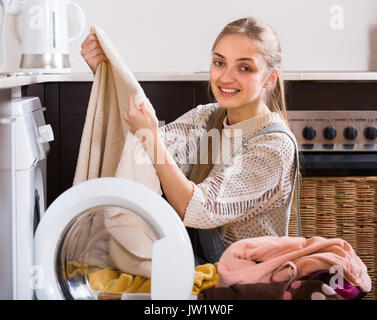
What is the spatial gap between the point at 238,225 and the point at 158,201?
0.39 metres

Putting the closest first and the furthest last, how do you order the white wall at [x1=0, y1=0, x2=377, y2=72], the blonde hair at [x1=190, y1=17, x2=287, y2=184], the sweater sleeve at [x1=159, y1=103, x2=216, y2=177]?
the blonde hair at [x1=190, y1=17, x2=287, y2=184]
the sweater sleeve at [x1=159, y1=103, x2=216, y2=177]
the white wall at [x1=0, y1=0, x2=377, y2=72]

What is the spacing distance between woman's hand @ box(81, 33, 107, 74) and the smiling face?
0.31 metres

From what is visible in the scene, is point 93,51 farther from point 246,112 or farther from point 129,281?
point 129,281

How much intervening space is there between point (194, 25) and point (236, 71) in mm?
1053

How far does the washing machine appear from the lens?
1522mm

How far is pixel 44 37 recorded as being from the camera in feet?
8.12

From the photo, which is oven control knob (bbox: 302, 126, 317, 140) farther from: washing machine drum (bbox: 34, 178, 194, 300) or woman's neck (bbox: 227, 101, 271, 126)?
washing machine drum (bbox: 34, 178, 194, 300)

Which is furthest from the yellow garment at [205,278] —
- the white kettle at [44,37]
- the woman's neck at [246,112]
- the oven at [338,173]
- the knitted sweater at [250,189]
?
the white kettle at [44,37]

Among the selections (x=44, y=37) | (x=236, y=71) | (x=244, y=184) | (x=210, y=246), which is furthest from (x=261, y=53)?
(x=44, y=37)

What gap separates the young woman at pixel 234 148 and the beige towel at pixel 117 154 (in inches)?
2.0

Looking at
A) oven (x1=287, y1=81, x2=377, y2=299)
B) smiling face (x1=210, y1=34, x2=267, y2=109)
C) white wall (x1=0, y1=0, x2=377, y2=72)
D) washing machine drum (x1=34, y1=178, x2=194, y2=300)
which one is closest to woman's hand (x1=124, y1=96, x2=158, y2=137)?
washing machine drum (x1=34, y1=178, x2=194, y2=300)

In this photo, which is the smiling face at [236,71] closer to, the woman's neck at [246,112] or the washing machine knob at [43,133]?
the woman's neck at [246,112]
